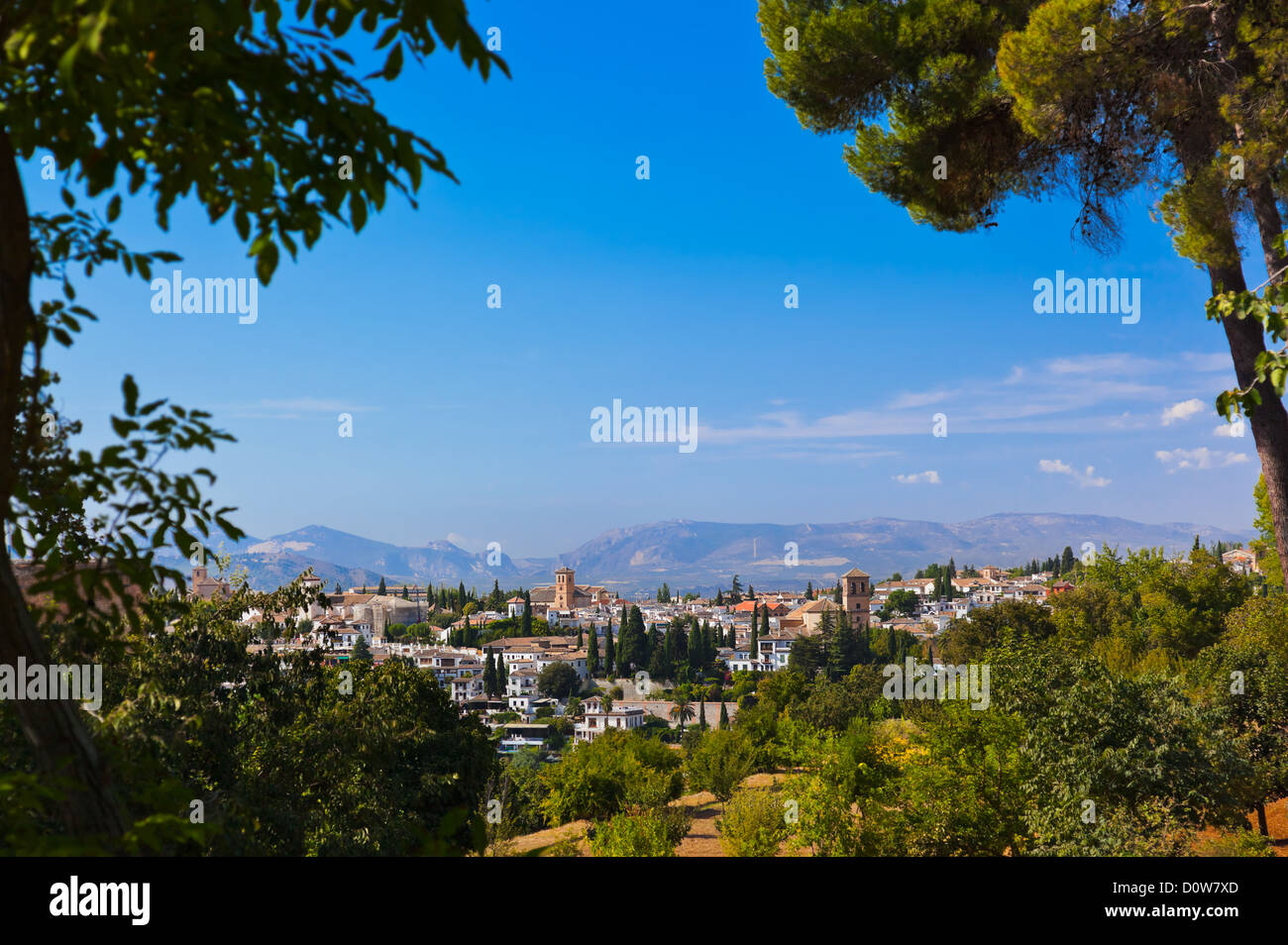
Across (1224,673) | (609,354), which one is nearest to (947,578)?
(609,354)

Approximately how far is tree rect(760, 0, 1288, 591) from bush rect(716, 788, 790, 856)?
10642 mm

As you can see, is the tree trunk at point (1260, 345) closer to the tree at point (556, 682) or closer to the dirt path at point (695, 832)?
the dirt path at point (695, 832)

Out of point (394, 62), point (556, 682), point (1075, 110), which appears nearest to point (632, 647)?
point (556, 682)

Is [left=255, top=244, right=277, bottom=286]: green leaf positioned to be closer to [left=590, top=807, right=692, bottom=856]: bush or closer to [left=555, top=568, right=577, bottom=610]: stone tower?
[left=590, top=807, right=692, bottom=856]: bush

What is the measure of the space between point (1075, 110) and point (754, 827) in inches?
524

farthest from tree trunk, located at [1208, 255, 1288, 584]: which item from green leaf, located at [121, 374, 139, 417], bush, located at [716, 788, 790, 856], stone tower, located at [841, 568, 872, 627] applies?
stone tower, located at [841, 568, 872, 627]

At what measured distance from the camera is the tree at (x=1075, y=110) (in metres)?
6.77

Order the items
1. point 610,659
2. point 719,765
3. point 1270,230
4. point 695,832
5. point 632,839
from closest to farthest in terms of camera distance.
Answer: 1. point 1270,230
2. point 632,839
3. point 695,832
4. point 719,765
5. point 610,659

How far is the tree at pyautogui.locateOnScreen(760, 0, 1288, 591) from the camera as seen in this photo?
6766mm

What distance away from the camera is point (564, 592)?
12300cm

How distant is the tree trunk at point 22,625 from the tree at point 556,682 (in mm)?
69191

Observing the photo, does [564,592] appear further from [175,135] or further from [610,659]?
[175,135]

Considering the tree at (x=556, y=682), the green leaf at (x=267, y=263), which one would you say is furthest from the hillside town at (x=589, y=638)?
the green leaf at (x=267, y=263)
